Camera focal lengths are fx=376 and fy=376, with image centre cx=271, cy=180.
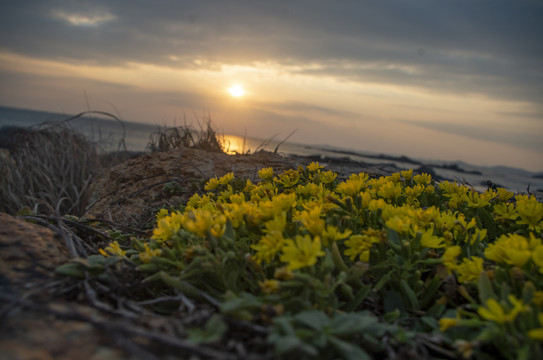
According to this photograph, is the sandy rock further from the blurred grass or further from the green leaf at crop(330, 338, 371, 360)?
the green leaf at crop(330, 338, 371, 360)

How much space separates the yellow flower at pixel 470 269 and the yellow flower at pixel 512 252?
2.5 inches

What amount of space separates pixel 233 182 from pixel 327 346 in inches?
92.5

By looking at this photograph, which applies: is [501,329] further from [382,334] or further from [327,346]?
[327,346]

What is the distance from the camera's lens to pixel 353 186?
2.41 meters

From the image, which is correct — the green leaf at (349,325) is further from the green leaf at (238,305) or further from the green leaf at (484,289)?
the green leaf at (484,289)

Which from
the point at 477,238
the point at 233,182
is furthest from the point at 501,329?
the point at 233,182

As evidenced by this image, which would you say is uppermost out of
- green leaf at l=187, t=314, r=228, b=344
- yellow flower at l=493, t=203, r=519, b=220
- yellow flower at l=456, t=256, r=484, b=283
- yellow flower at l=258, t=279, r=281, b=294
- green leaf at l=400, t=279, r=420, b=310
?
yellow flower at l=493, t=203, r=519, b=220

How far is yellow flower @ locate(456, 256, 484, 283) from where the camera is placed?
1706 mm

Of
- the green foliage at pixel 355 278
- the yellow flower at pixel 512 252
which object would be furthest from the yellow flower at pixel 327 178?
the yellow flower at pixel 512 252

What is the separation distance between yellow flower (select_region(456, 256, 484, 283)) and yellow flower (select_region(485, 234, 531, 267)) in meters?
0.06

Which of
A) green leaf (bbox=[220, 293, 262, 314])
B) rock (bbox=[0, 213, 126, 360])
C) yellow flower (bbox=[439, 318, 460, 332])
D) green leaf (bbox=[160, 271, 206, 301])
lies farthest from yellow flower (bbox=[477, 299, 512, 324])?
rock (bbox=[0, 213, 126, 360])

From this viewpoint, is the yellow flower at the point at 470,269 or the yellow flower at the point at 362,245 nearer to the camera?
the yellow flower at the point at 470,269

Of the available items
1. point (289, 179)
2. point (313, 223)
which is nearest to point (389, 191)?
point (289, 179)

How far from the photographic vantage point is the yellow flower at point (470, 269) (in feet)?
5.60
